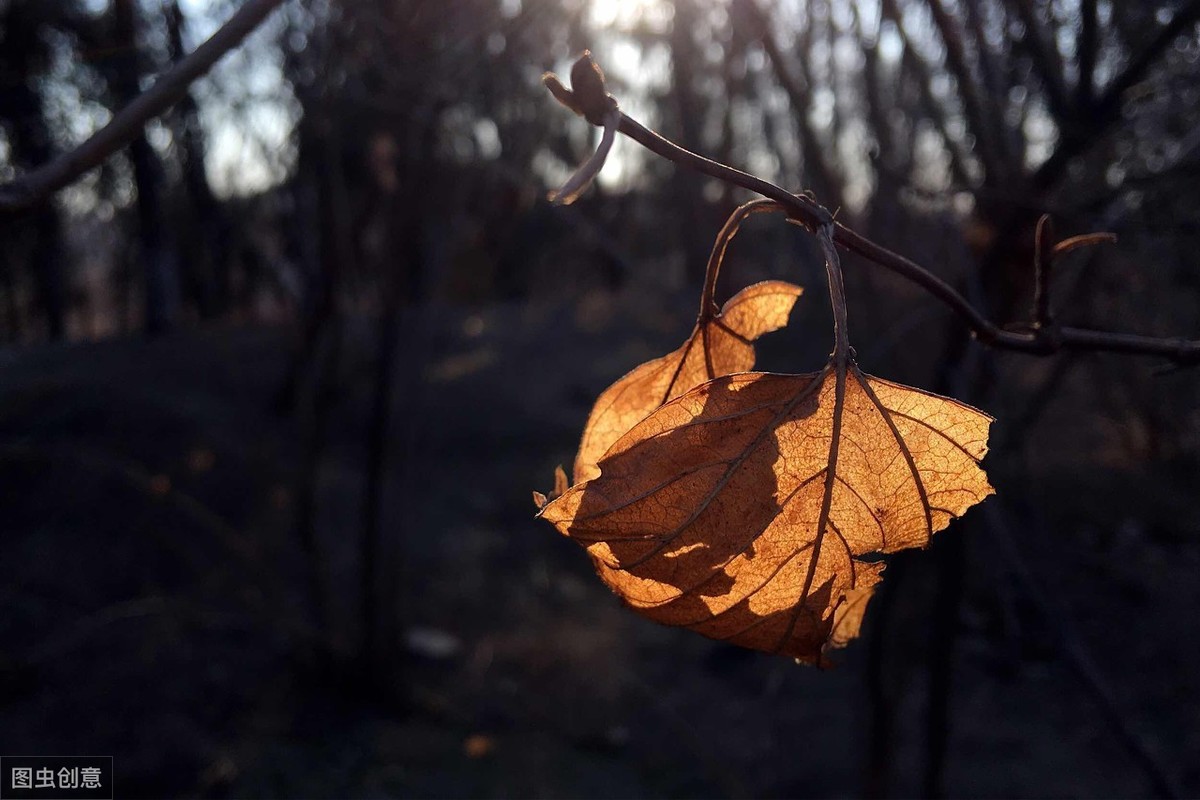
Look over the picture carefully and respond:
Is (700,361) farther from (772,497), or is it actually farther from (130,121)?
(130,121)

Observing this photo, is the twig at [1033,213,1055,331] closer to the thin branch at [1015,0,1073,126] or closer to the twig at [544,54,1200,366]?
the twig at [544,54,1200,366]

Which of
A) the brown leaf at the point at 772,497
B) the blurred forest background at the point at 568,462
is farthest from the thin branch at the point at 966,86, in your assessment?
the brown leaf at the point at 772,497

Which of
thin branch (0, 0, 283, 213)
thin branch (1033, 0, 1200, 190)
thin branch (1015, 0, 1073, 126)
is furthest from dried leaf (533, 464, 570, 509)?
thin branch (1015, 0, 1073, 126)

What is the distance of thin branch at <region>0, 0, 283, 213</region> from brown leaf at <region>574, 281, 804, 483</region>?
0.39 metres

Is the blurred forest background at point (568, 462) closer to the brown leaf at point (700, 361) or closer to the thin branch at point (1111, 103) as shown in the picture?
the thin branch at point (1111, 103)

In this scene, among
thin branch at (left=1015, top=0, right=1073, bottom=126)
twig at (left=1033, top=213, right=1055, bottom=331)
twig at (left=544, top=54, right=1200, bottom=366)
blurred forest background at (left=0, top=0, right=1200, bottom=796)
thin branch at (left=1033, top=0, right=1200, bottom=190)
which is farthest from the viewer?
blurred forest background at (left=0, top=0, right=1200, bottom=796)

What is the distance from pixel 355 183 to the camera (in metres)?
6.27

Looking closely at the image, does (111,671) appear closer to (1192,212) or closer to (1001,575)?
(1001,575)

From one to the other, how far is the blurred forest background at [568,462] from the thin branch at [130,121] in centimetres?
47

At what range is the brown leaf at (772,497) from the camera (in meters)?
0.58

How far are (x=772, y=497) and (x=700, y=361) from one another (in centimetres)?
17

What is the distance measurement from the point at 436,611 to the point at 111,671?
1519 mm

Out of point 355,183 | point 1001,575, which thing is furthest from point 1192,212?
point 355,183

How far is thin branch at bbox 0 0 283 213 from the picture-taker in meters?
0.58
